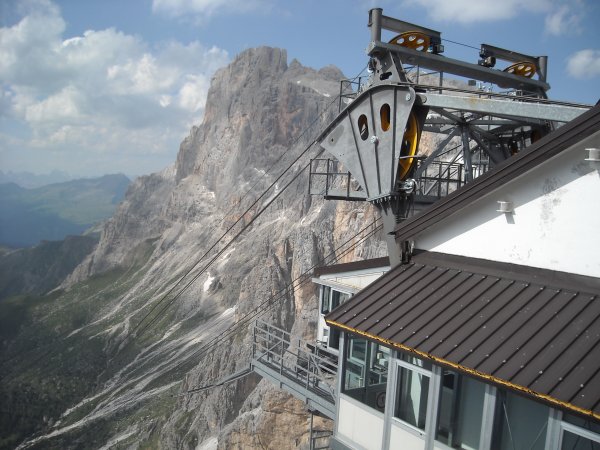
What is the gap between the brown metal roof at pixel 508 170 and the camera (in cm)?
750

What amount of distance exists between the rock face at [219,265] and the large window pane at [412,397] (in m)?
8.52

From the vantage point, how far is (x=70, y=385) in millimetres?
89375

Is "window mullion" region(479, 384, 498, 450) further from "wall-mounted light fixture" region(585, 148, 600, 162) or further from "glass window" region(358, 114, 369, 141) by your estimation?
"glass window" region(358, 114, 369, 141)

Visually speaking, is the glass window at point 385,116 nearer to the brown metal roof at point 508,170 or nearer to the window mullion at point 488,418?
the brown metal roof at point 508,170

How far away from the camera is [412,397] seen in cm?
844

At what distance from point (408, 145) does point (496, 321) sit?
4611 millimetres

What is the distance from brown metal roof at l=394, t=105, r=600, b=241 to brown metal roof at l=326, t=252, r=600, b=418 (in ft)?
2.51

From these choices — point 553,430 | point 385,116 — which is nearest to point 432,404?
point 553,430

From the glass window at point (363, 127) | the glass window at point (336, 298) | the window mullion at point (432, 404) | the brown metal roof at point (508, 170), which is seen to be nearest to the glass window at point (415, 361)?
the window mullion at point (432, 404)

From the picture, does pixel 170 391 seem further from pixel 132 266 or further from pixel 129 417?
pixel 132 266

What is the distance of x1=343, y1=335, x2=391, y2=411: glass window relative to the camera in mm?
9914

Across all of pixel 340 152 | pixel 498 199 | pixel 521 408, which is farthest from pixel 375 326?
pixel 340 152

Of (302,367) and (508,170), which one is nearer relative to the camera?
(508,170)

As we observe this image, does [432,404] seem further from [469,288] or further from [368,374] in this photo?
[368,374]
